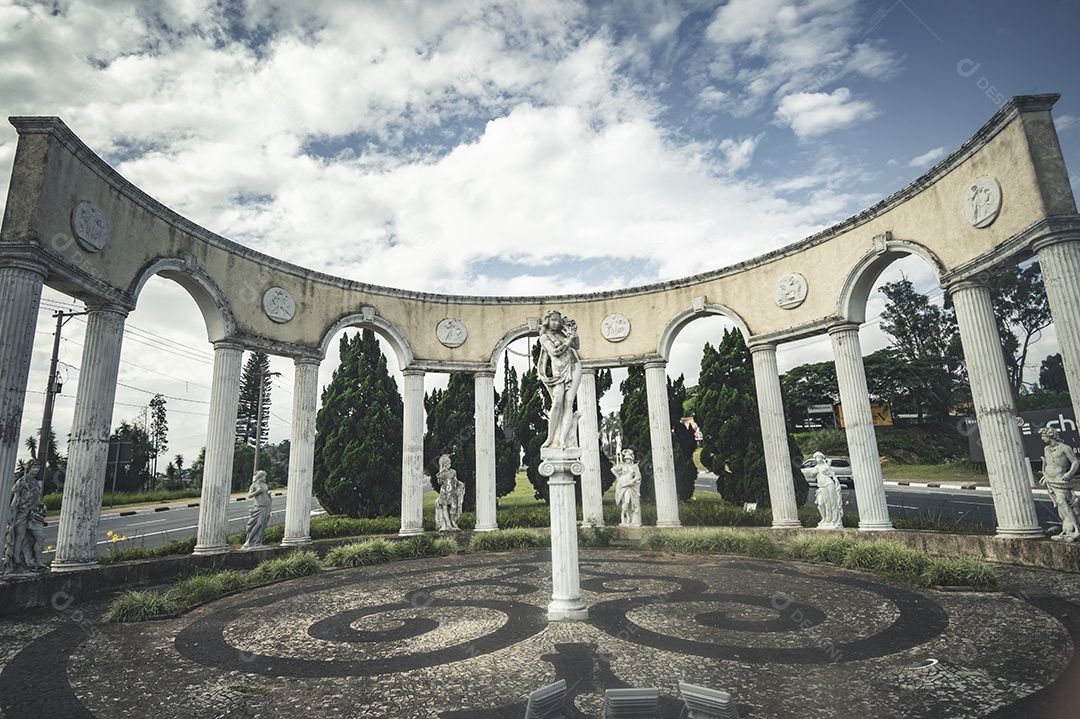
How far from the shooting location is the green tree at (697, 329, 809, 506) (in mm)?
18484

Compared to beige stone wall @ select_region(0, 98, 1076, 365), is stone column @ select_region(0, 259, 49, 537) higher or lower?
lower

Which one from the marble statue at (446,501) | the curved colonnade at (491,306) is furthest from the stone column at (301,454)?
the marble statue at (446,501)

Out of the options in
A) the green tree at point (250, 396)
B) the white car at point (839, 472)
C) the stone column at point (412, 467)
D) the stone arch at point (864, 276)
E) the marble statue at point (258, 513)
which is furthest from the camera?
the green tree at point (250, 396)

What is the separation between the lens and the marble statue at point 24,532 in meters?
8.99

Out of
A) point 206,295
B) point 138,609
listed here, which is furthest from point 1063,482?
point 206,295

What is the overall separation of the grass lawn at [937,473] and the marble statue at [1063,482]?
2021 centimetres

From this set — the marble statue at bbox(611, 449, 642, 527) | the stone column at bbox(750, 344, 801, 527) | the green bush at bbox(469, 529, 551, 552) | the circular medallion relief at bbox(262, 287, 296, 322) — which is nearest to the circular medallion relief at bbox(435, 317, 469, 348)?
the circular medallion relief at bbox(262, 287, 296, 322)

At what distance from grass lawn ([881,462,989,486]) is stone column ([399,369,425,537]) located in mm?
24617

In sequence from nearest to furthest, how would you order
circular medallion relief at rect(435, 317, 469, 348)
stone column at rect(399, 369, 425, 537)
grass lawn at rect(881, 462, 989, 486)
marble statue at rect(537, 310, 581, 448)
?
marble statue at rect(537, 310, 581, 448), stone column at rect(399, 369, 425, 537), circular medallion relief at rect(435, 317, 469, 348), grass lawn at rect(881, 462, 989, 486)

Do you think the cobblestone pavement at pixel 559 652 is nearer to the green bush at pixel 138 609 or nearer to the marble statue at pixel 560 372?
the green bush at pixel 138 609

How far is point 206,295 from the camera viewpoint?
13148 millimetres

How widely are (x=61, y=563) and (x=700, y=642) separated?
37.5 ft

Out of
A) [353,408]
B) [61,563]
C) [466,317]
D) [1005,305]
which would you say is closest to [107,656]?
[61,563]

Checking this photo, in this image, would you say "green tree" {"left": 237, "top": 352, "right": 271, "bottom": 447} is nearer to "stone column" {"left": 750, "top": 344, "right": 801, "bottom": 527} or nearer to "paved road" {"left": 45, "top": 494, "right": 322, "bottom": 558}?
"paved road" {"left": 45, "top": 494, "right": 322, "bottom": 558}
